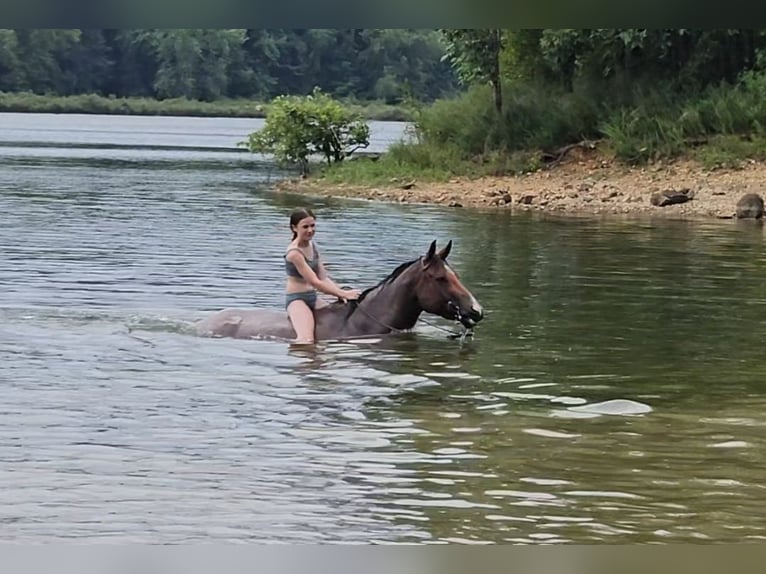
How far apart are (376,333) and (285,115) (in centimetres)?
737

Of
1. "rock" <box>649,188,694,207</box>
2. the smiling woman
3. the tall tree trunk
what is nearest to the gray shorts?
the smiling woman

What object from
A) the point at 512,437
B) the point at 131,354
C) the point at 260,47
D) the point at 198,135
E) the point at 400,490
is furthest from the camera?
the point at 198,135

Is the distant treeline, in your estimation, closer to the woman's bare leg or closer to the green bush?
the woman's bare leg

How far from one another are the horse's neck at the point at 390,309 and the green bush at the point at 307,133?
20.2 ft

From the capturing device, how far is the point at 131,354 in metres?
6.18

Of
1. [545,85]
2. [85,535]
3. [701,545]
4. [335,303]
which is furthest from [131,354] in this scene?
[545,85]

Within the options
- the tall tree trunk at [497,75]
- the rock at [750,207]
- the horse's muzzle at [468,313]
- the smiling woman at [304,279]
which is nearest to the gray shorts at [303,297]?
the smiling woman at [304,279]

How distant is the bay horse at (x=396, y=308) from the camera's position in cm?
616

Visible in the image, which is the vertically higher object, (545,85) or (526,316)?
(545,85)

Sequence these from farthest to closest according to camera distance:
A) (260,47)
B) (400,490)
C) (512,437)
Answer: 1. (260,47)
2. (512,437)
3. (400,490)

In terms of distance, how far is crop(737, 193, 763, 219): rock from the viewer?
11.7m

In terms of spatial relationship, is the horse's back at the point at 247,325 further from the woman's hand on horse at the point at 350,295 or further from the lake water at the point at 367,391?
the woman's hand on horse at the point at 350,295

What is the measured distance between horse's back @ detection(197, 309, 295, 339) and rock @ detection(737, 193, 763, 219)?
6.20 metres

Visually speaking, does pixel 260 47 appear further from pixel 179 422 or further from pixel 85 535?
pixel 85 535
